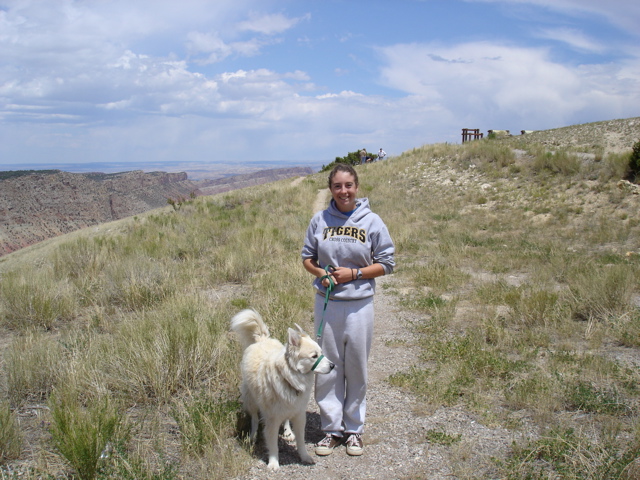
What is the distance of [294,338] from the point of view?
2.92 metres

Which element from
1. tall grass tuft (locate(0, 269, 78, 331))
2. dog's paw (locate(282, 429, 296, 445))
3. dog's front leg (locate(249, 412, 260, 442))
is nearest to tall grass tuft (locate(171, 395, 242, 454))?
dog's front leg (locate(249, 412, 260, 442))

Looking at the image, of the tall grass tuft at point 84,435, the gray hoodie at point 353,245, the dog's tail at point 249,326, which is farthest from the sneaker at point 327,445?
the tall grass tuft at point 84,435

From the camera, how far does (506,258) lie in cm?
948

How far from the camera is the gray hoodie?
3.23m

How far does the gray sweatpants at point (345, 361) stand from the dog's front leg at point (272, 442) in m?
0.42

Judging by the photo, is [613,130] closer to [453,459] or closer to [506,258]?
[506,258]

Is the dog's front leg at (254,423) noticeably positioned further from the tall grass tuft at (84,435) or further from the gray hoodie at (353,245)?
the gray hoodie at (353,245)

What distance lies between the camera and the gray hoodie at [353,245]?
3.23 meters

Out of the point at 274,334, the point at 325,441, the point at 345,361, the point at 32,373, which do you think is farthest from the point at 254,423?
the point at 32,373

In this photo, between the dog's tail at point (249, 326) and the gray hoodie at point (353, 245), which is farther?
the dog's tail at point (249, 326)

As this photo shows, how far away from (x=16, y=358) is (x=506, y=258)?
28.6 ft

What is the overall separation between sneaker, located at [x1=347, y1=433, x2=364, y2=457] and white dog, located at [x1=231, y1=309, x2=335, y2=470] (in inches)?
12.3

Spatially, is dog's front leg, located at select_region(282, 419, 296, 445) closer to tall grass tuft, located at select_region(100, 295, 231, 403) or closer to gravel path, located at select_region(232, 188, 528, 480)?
gravel path, located at select_region(232, 188, 528, 480)

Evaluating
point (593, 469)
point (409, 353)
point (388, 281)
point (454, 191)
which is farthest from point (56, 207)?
point (593, 469)
